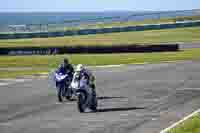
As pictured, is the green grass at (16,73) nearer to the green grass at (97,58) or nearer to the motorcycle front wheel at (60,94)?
the green grass at (97,58)

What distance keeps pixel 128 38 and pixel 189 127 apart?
7565 cm

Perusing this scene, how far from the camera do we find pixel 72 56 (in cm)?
6562

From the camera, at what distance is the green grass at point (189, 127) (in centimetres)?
1896

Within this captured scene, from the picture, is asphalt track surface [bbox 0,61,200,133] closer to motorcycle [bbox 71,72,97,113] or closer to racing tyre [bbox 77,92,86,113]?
racing tyre [bbox 77,92,86,113]

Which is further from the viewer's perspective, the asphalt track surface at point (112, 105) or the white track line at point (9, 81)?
the white track line at point (9, 81)

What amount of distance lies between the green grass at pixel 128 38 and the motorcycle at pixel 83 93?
202 feet

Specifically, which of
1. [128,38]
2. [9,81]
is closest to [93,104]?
[9,81]

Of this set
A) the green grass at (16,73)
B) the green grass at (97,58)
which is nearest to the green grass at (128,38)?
the green grass at (97,58)

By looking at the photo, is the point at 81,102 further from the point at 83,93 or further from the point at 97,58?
the point at 97,58

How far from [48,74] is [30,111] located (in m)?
22.1

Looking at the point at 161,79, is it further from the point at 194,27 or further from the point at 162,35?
the point at 194,27

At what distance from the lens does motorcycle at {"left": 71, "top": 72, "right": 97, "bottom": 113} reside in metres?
24.4

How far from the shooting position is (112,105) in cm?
2686

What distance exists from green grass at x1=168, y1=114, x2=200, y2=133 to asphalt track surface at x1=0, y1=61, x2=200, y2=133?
2.09 feet
